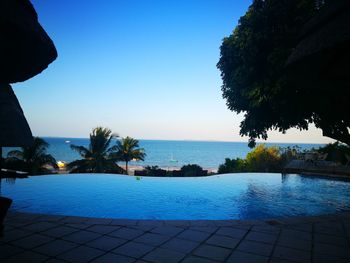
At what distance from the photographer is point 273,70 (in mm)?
12203

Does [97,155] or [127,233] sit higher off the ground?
[97,155]

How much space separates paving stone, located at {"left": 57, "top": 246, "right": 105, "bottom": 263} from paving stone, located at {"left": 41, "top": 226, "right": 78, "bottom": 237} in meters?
0.93

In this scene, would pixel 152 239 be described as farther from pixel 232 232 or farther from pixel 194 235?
pixel 232 232

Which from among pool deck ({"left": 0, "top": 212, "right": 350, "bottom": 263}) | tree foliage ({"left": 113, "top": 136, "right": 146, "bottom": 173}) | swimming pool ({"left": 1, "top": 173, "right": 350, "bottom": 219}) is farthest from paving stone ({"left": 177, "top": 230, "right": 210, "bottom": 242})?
tree foliage ({"left": 113, "top": 136, "right": 146, "bottom": 173})

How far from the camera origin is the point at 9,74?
4.43 m

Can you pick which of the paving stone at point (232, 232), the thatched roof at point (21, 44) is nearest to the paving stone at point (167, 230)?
the paving stone at point (232, 232)

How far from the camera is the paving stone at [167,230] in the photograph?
5957mm

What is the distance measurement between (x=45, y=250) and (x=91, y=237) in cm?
95

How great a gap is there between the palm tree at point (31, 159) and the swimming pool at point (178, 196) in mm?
3419

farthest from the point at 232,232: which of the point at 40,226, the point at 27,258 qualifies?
the point at 40,226

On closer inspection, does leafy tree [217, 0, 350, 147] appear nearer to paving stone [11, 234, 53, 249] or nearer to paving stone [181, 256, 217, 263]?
paving stone [181, 256, 217, 263]

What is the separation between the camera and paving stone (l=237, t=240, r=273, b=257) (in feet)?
16.5

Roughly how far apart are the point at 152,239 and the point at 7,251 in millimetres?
2643

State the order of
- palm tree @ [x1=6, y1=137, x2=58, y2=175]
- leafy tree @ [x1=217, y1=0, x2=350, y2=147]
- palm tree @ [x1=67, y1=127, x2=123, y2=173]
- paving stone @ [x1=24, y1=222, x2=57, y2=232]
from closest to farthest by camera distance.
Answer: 1. paving stone @ [x1=24, y1=222, x2=57, y2=232]
2. leafy tree @ [x1=217, y1=0, x2=350, y2=147]
3. palm tree @ [x1=6, y1=137, x2=58, y2=175]
4. palm tree @ [x1=67, y1=127, x2=123, y2=173]
